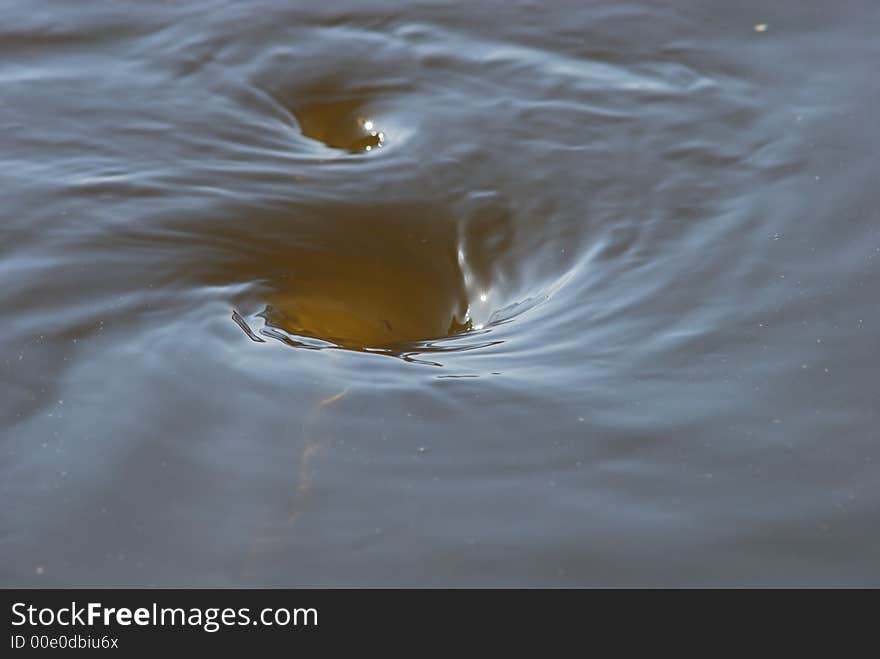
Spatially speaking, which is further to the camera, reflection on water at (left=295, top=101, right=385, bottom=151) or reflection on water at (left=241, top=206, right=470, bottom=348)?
reflection on water at (left=295, top=101, right=385, bottom=151)

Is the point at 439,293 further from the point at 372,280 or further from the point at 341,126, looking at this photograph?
the point at 341,126

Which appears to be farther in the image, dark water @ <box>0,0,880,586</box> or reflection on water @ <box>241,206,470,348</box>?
reflection on water @ <box>241,206,470,348</box>

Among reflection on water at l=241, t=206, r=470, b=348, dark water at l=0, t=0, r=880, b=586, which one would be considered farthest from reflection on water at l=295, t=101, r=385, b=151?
reflection on water at l=241, t=206, r=470, b=348

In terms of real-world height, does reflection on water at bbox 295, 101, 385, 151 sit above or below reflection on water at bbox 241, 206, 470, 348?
above

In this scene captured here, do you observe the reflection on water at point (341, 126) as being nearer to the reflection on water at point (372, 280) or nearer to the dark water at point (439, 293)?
the dark water at point (439, 293)

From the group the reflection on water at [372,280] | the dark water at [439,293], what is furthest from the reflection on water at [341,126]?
the reflection on water at [372,280]

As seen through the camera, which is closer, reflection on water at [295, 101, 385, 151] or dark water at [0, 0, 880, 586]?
dark water at [0, 0, 880, 586]

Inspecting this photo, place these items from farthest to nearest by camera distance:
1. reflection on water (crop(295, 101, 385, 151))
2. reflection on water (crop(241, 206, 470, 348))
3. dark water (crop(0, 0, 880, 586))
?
reflection on water (crop(295, 101, 385, 151)) < reflection on water (crop(241, 206, 470, 348)) < dark water (crop(0, 0, 880, 586))

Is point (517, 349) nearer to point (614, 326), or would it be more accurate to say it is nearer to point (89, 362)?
point (614, 326)

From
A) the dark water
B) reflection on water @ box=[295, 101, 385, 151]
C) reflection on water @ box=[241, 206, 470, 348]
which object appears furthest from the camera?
reflection on water @ box=[295, 101, 385, 151]

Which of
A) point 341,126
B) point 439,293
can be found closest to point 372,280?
point 439,293

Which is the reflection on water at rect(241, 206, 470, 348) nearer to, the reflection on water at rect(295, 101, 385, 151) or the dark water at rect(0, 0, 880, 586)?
the dark water at rect(0, 0, 880, 586)
